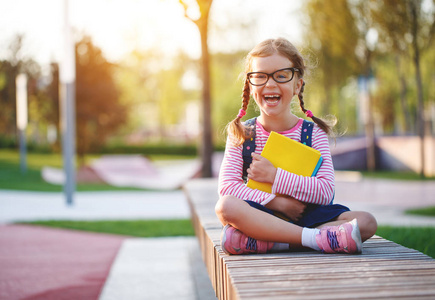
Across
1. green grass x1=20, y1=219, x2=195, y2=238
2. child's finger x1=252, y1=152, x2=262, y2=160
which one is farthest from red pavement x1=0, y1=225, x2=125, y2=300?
child's finger x1=252, y1=152, x2=262, y2=160

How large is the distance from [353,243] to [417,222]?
551 centimetres

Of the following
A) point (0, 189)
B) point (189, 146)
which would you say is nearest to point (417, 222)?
point (0, 189)

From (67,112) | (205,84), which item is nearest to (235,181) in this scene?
(67,112)

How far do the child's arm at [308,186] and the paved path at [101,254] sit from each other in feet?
4.98

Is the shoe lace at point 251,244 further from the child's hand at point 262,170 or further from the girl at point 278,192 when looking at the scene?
the child's hand at point 262,170

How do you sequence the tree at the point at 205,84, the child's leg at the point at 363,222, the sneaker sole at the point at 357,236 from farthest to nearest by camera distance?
the tree at the point at 205,84 → the child's leg at the point at 363,222 → the sneaker sole at the point at 357,236

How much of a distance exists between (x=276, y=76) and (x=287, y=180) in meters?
0.56

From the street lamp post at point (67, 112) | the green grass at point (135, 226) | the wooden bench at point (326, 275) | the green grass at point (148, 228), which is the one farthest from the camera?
the street lamp post at point (67, 112)

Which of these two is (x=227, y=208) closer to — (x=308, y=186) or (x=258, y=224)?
(x=258, y=224)

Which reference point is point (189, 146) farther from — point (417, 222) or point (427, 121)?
point (417, 222)

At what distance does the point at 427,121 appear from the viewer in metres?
38.2

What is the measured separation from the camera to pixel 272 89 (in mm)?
2596

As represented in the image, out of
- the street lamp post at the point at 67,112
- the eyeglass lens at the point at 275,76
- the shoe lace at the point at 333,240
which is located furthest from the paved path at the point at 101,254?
the eyeglass lens at the point at 275,76

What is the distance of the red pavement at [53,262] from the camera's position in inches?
154
